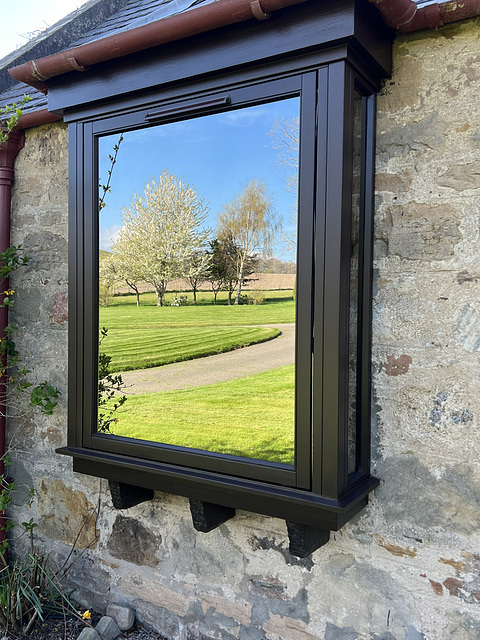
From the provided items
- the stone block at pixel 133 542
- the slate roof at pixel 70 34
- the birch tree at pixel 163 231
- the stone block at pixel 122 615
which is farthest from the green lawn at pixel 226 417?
the slate roof at pixel 70 34

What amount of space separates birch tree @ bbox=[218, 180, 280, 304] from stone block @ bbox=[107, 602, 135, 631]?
1814 millimetres

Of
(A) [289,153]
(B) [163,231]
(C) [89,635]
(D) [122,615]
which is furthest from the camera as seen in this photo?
(D) [122,615]

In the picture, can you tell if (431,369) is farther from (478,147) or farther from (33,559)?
(33,559)

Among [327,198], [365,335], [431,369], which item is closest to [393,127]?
[327,198]

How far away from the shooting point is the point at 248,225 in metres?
2.12

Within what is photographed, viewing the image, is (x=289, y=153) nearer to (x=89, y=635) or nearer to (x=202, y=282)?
(x=202, y=282)

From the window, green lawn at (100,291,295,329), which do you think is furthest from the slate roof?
green lawn at (100,291,295,329)

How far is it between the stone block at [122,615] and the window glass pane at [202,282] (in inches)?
39.9

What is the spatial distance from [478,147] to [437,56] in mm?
411

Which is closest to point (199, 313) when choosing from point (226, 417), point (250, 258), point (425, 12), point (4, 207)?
point (250, 258)

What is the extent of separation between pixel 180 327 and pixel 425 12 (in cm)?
162

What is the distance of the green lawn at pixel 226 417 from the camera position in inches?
80.1

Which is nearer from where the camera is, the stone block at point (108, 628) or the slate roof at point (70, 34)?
the stone block at point (108, 628)

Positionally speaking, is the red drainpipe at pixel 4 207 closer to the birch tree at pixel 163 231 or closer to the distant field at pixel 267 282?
the birch tree at pixel 163 231
